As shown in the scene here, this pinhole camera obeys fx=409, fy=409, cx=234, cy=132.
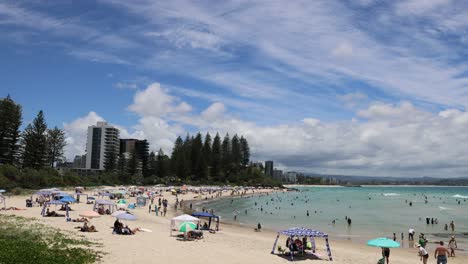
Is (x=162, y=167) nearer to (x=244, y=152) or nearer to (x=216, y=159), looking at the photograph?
(x=216, y=159)

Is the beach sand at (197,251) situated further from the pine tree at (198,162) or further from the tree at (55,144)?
the pine tree at (198,162)

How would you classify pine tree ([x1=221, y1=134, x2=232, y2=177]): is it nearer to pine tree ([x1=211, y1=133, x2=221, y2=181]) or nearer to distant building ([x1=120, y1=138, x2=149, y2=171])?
pine tree ([x1=211, y1=133, x2=221, y2=181])

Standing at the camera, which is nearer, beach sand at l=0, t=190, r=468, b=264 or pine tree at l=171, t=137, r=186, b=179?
beach sand at l=0, t=190, r=468, b=264

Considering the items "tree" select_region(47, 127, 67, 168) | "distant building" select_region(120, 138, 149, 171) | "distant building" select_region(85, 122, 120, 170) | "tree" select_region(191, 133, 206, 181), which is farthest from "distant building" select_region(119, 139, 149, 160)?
"tree" select_region(47, 127, 67, 168)

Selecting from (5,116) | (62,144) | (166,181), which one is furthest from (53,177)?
(166,181)

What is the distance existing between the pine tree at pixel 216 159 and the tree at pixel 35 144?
55977 mm

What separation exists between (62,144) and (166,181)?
30.8 m

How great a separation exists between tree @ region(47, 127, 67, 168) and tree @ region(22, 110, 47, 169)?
22.0 feet

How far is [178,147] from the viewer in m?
117

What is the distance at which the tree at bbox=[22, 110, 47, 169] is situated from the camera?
67.6m

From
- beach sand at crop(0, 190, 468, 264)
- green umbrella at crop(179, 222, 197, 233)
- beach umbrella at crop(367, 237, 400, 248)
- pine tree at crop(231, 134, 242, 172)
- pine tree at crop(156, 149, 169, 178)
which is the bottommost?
beach sand at crop(0, 190, 468, 264)

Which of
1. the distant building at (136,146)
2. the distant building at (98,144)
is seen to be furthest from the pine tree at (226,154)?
the distant building at (98,144)

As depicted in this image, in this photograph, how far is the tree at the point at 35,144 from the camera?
2660 inches

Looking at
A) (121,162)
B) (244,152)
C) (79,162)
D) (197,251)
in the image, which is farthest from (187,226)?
(79,162)
